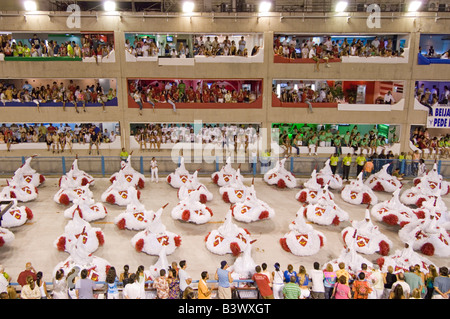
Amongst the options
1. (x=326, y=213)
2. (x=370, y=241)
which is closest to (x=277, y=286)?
(x=370, y=241)

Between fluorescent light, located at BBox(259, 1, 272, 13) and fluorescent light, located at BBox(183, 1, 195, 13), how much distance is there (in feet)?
12.0

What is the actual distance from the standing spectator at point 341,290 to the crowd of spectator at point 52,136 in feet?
57.8

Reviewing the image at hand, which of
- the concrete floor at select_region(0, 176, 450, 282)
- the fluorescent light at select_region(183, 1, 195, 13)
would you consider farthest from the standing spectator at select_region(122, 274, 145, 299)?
the fluorescent light at select_region(183, 1, 195, 13)

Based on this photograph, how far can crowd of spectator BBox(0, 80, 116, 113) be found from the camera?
23578 millimetres

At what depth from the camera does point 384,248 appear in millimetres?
13875

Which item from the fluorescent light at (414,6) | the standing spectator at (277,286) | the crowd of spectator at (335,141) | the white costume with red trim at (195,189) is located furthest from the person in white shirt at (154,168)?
the fluorescent light at (414,6)

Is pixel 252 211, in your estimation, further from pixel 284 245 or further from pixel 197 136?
pixel 197 136

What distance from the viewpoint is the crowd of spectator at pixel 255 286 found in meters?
9.36

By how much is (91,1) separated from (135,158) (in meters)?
9.99

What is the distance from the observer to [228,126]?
2559 centimetres

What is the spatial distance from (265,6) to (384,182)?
11.1 m

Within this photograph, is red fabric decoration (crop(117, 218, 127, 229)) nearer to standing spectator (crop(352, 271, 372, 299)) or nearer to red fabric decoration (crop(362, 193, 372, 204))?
standing spectator (crop(352, 271, 372, 299))

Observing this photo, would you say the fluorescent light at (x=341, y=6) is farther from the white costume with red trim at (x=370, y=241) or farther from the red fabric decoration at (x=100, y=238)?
the red fabric decoration at (x=100, y=238)

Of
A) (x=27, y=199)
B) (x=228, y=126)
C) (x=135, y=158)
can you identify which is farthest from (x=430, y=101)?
(x=27, y=199)
